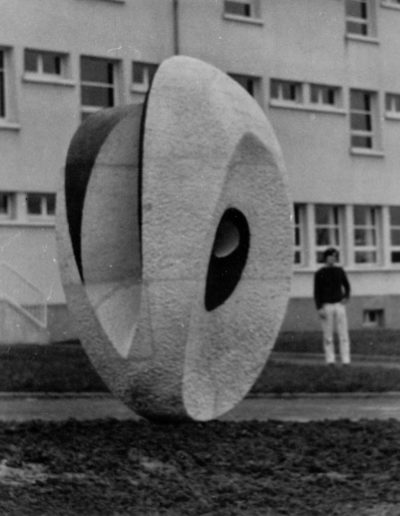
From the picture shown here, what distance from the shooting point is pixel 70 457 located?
1036 cm

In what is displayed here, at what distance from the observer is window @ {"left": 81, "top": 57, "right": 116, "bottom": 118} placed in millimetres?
36250

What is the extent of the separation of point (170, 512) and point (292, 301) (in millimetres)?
32262

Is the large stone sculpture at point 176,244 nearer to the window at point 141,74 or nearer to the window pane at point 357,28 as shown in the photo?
the window at point 141,74

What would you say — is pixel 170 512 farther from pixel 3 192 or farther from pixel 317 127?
pixel 317 127

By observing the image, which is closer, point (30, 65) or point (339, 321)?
point (339, 321)

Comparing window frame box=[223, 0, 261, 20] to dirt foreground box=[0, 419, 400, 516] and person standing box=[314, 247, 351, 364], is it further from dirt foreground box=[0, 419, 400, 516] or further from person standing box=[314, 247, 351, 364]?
dirt foreground box=[0, 419, 400, 516]

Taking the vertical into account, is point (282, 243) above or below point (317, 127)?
below

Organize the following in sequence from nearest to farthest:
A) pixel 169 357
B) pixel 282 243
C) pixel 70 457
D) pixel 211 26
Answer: pixel 70 457 < pixel 169 357 < pixel 282 243 < pixel 211 26

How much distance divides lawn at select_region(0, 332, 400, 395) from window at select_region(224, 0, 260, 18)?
15.3m

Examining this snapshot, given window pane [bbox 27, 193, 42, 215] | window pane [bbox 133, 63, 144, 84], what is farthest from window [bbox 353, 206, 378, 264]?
window pane [bbox 27, 193, 42, 215]

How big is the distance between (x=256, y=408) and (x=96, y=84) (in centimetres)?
2045

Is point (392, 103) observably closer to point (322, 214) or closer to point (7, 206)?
point (322, 214)

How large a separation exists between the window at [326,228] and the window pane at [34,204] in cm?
1032

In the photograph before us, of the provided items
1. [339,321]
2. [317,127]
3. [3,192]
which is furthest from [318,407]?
[317,127]
